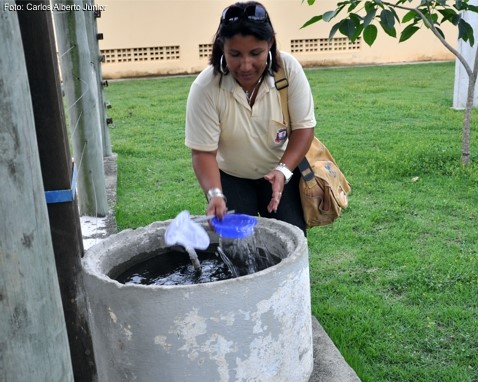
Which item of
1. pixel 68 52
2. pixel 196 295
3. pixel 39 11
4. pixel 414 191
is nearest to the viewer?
pixel 196 295

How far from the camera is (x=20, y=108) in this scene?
1345mm

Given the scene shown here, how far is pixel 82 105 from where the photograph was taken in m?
4.44

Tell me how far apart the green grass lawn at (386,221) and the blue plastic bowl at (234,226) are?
0.96 metres

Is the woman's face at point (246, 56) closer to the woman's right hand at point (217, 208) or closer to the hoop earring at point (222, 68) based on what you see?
the hoop earring at point (222, 68)

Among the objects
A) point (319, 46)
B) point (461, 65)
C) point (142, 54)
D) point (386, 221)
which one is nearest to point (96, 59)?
point (386, 221)

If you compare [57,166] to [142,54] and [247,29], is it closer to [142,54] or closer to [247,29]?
[247,29]

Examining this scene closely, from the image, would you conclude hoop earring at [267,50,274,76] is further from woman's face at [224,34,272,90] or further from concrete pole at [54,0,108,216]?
concrete pole at [54,0,108,216]

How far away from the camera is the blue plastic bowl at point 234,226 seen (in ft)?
7.48

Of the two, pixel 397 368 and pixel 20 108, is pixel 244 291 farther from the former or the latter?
pixel 397 368

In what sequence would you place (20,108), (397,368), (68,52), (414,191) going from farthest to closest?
(414,191), (68,52), (397,368), (20,108)

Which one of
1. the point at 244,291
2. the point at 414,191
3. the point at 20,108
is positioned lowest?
the point at 414,191

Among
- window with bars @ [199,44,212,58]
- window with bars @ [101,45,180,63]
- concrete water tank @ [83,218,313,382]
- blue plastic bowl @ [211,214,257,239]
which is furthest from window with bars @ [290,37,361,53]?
concrete water tank @ [83,218,313,382]

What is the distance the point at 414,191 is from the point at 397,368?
8.74 ft

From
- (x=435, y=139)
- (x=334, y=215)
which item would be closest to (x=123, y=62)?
(x=435, y=139)
